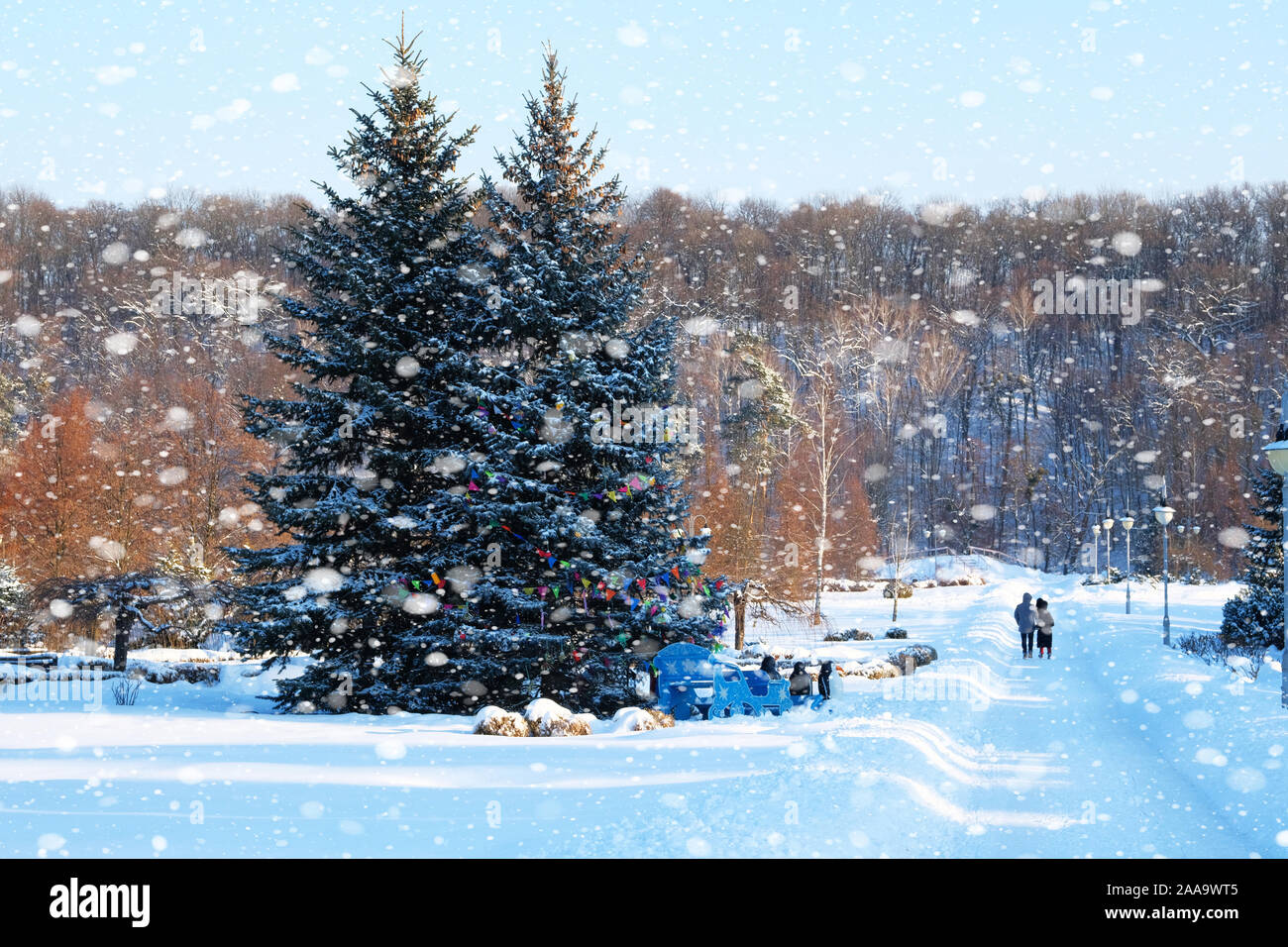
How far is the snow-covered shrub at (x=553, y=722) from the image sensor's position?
1078cm

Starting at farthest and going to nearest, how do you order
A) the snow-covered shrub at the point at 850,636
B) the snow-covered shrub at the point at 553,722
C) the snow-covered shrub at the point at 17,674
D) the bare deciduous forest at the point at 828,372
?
the bare deciduous forest at the point at 828,372 → the snow-covered shrub at the point at 850,636 → the snow-covered shrub at the point at 17,674 → the snow-covered shrub at the point at 553,722

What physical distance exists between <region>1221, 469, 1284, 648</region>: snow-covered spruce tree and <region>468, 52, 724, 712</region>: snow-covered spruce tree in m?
15.1

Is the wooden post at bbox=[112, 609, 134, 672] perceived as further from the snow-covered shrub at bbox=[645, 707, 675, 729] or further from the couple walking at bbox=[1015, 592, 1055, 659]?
the couple walking at bbox=[1015, 592, 1055, 659]

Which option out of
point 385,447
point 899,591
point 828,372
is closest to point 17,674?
point 385,447

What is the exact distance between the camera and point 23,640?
25.8 m

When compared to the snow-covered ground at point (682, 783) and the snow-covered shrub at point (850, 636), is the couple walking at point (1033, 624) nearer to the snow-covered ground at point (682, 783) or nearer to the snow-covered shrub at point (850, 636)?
the snow-covered ground at point (682, 783)

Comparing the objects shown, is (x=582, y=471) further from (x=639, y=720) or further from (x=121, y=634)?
(x=121, y=634)

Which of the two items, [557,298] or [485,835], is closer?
[485,835]

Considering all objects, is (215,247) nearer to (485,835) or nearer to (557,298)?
→ (557,298)

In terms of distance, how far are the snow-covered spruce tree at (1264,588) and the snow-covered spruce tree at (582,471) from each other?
15126mm

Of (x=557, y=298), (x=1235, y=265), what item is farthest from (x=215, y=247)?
(x=1235, y=265)

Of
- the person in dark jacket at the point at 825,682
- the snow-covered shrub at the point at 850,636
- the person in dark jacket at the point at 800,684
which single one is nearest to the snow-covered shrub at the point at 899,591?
the snow-covered shrub at the point at 850,636

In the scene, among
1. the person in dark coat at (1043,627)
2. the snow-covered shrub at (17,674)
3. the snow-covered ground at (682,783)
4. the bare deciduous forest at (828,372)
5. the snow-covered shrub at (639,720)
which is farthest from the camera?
the bare deciduous forest at (828,372)

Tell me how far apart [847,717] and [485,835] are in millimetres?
6969
